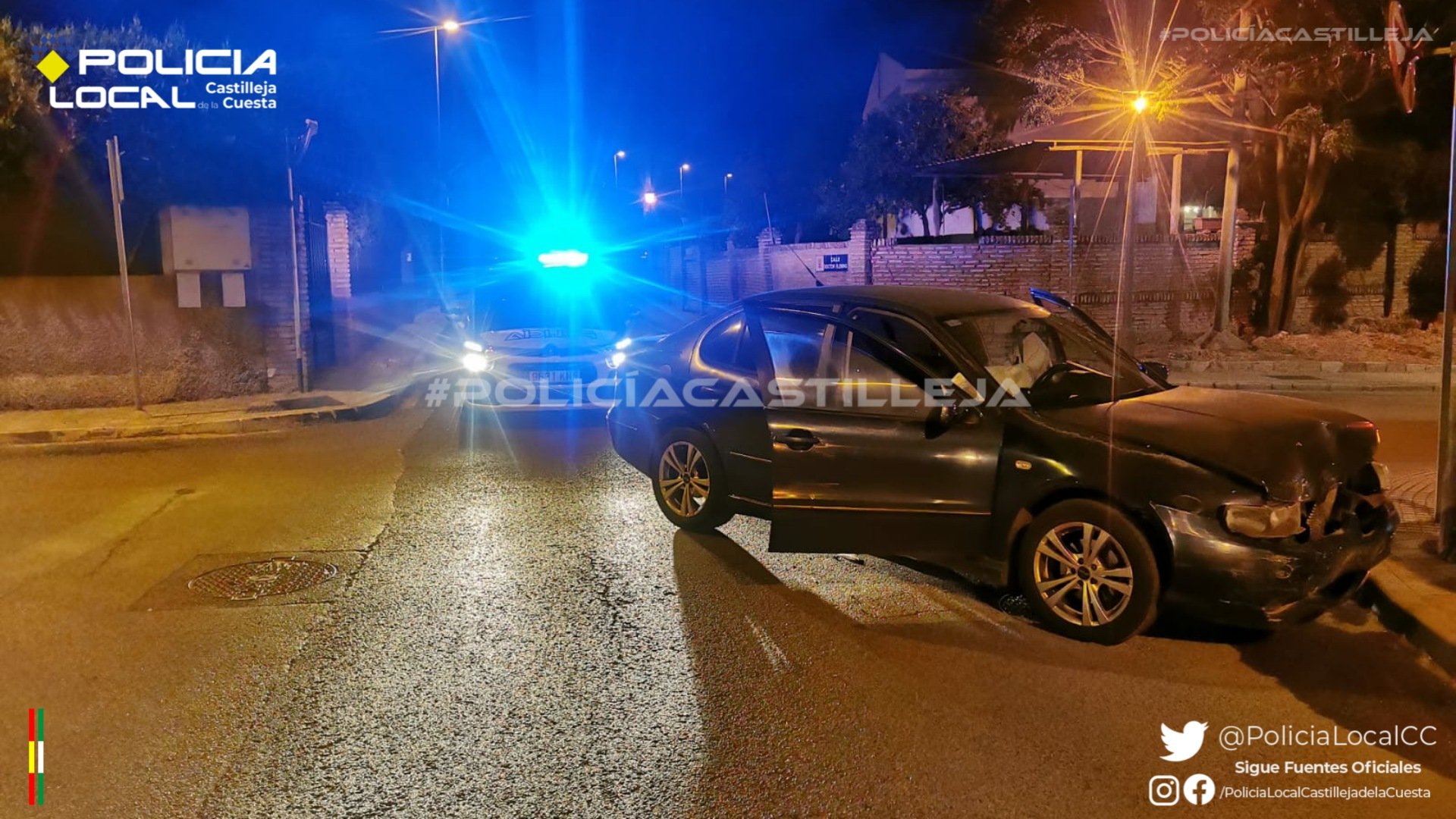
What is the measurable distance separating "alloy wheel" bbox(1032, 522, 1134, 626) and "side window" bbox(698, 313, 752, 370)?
7.80 feet

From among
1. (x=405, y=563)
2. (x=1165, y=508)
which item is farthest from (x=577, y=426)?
(x=1165, y=508)

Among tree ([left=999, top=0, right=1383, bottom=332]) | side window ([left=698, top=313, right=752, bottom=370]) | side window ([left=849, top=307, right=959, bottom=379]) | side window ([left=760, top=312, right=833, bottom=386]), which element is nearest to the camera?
side window ([left=849, top=307, right=959, bottom=379])

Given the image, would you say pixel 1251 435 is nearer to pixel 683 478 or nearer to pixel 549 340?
pixel 683 478

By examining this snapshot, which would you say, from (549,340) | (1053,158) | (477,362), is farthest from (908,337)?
(1053,158)

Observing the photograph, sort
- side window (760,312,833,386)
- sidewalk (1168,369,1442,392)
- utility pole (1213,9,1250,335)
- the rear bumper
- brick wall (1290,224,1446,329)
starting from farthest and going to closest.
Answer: brick wall (1290,224,1446,329) < utility pole (1213,9,1250,335) < sidewalk (1168,369,1442,392) < the rear bumper < side window (760,312,833,386)

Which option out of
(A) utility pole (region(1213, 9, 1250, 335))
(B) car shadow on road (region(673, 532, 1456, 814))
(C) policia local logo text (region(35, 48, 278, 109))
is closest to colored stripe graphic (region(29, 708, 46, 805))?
(B) car shadow on road (region(673, 532, 1456, 814))

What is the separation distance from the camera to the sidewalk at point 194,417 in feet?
38.6

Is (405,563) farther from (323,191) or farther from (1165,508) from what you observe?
(323,191)

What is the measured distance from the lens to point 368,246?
30203 mm

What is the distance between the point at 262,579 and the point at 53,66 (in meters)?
11.3

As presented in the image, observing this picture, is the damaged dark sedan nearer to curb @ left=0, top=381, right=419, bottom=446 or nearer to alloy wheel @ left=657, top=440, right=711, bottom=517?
alloy wheel @ left=657, top=440, right=711, bottom=517

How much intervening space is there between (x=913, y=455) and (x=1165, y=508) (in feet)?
4.17

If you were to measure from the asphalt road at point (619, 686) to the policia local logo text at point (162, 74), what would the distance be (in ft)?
30.9

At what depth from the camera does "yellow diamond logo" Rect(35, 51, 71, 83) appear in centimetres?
1396
